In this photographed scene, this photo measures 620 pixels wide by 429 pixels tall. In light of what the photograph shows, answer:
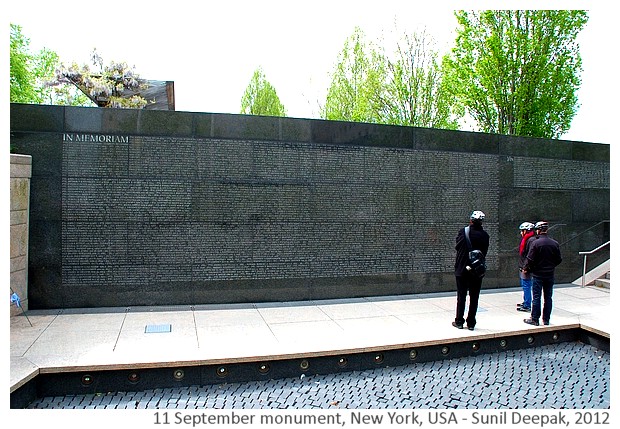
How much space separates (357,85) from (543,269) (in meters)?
19.4

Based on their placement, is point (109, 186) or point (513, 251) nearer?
point (109, 186)

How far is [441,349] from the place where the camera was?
19.5 ft

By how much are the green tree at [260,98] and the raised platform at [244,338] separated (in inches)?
1265

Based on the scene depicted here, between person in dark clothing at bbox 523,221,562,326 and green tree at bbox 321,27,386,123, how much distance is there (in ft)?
51.8

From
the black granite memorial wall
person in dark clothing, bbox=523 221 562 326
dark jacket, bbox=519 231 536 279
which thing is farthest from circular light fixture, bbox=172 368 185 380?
A: dark jacket, bbox=519 231 536 279

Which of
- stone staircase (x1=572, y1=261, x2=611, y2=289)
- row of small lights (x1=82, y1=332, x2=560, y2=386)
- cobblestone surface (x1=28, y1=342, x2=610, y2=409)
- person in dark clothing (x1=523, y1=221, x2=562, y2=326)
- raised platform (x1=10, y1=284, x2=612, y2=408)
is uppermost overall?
person in dark clothing (x1=523, y1=221, x2=562, y2=326)

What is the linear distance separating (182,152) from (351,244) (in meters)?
3.70

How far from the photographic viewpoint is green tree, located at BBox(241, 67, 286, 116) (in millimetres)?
38031

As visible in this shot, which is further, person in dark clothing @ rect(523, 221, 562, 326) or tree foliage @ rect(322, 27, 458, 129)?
tree foliage @ rect(322, 27, 458, 129)

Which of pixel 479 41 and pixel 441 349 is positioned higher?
pixel 479 41

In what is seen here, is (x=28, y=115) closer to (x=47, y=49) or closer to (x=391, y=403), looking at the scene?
(x=391, y=403)

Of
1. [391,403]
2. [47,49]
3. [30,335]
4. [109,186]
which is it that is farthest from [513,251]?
[47,49]

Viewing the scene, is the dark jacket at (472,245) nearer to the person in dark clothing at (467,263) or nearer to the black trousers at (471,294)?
the person in dark clothing at (467,263)

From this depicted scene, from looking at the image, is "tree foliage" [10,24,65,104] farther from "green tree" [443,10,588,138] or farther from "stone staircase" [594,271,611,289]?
"stone staircase" [594,271,611,289]
